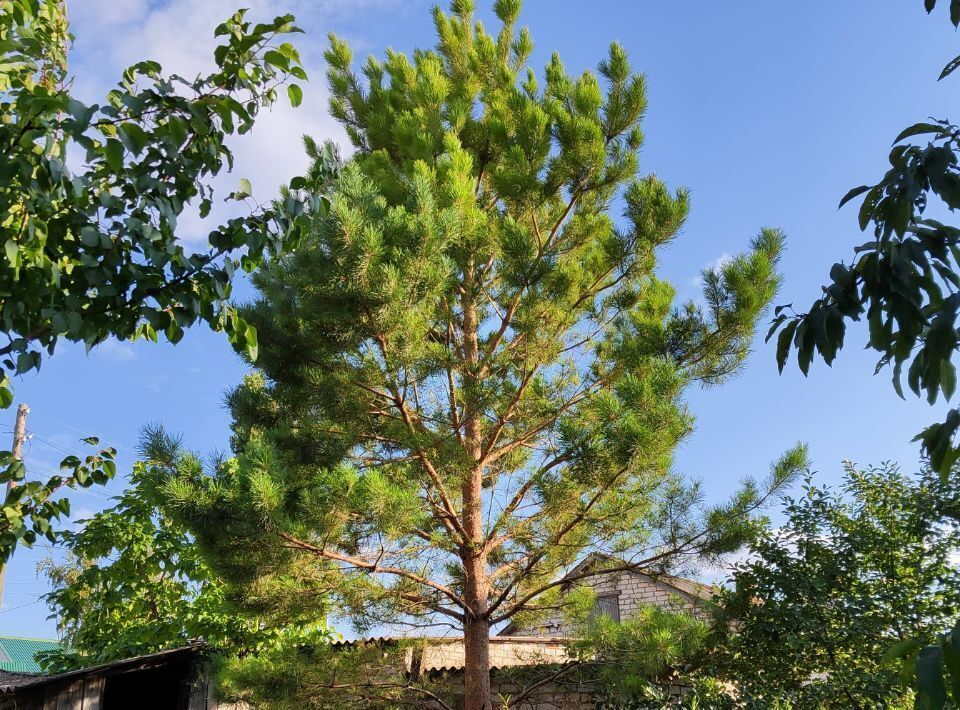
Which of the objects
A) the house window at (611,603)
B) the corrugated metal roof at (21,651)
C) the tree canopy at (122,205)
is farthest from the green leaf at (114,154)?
the corrugated metal roof at (21,651)

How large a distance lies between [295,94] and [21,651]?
2309cm

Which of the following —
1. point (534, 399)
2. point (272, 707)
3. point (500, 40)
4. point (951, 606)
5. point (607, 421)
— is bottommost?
point (272, 707)

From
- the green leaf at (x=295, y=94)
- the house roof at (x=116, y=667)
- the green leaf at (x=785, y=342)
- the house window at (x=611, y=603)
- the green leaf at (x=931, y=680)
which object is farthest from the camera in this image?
the house window at (x=611, y=603)

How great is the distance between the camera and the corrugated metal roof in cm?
1976

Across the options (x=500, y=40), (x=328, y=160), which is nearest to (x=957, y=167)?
(x=328, y=160)

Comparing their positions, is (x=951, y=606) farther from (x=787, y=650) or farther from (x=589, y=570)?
(x=589, y=570)

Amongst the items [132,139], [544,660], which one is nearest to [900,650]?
[132,139]

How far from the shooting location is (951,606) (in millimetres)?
6969

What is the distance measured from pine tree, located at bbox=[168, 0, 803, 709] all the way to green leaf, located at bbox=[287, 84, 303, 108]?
3.22 metres

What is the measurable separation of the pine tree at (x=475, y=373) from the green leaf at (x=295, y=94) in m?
3.22

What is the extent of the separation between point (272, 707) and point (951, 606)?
18.3ft

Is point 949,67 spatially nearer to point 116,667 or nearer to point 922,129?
point 922,129

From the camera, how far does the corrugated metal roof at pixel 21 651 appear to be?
1976 cm

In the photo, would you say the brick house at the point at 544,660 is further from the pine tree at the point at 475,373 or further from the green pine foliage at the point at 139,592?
the green pine foliage at the point at 139,592
